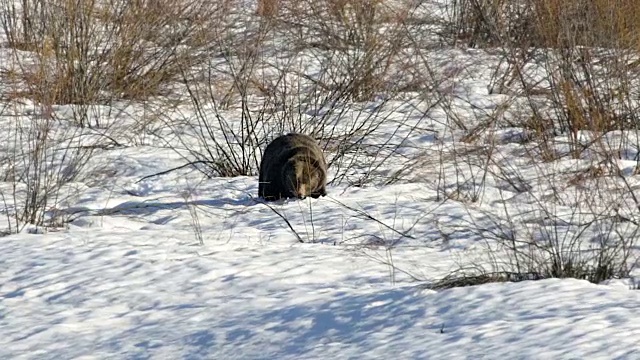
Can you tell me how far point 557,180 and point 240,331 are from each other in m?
3.50

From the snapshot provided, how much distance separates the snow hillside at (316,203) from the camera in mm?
4617

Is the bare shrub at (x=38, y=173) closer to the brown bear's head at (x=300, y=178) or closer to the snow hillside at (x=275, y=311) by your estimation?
the snow hillside at (x=275, y=311)

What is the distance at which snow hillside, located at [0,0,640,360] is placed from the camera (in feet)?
15.1

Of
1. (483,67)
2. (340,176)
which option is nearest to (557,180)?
(340,176)

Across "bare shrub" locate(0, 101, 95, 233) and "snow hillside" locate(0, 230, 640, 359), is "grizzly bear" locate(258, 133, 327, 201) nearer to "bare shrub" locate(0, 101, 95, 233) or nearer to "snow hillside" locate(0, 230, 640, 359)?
"bare shrub" locate(0, 101, 95, 233)

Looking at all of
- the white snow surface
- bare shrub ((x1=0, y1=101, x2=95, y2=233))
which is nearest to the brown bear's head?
the white snow surface

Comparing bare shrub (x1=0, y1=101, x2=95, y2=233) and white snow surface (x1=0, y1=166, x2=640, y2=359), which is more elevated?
bare shrub (x1=0, y1=101, x2=95, y2=233)

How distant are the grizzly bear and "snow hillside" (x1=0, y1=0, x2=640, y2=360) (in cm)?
17

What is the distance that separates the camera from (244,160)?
27.5 feet

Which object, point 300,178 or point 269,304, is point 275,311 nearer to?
point 269,304

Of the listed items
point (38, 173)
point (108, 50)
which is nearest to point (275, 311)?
point (38, 173)

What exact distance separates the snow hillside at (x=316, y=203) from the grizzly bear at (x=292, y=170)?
0.17 metres

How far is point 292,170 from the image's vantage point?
23.5ft

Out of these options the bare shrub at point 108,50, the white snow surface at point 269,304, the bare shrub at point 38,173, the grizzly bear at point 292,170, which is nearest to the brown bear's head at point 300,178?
the grizzly bear at point 292,170
